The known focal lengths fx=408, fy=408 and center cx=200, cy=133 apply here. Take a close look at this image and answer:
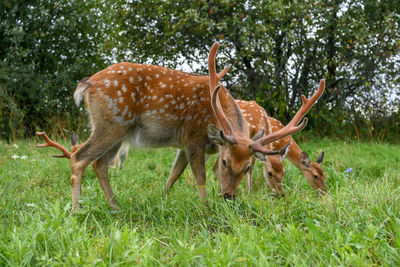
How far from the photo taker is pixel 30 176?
5172 millimetres

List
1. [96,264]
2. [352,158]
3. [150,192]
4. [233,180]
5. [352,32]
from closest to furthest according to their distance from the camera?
1. [96,264]
2. [233,180]
3. [150,192]
4. [352,158]
5. [352,32]

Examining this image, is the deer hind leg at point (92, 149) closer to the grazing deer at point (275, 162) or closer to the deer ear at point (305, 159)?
the grazing deer at point (275, 162)

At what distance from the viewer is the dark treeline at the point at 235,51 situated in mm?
8344

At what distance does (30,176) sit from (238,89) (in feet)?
17.9

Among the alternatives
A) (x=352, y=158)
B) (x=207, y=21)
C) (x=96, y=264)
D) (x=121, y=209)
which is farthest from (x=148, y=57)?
(x=96, y=264)

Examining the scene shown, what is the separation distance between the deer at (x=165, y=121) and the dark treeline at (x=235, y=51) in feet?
12.1

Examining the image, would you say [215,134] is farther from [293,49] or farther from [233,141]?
[293,49]

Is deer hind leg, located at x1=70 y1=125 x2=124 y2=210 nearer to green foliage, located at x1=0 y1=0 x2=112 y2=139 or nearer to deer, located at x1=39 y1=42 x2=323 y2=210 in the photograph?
deer, located at x1=39 y1=42 x2=323 y2=210

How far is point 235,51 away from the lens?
29.1ft

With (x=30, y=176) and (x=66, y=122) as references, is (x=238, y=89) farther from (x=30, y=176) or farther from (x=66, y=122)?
(x=30, y=176)

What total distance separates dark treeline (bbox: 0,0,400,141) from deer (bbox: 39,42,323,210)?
3.69 m

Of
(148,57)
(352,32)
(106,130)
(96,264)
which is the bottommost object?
(96,264)

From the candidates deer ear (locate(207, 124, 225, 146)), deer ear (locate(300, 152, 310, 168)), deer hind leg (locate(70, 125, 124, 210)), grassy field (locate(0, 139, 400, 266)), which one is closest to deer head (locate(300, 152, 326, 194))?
deer ear (locate(300, 152, 310, 168))

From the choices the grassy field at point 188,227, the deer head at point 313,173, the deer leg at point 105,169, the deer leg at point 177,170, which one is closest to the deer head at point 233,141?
the grassy field at point 188,227
